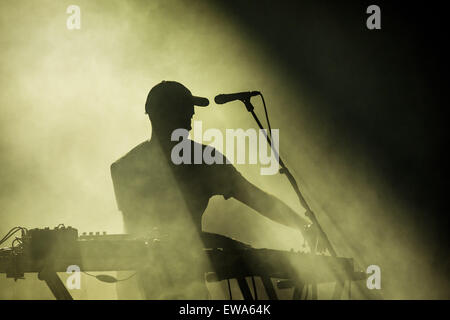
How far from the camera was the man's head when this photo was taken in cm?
300

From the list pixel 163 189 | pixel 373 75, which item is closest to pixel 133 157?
pixel 163 189

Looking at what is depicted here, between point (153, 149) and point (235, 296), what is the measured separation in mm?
1794

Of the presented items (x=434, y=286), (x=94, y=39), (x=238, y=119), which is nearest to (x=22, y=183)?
(x=94, y=39)

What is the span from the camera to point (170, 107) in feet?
9.86

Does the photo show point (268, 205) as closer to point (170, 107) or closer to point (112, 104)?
point (170, 107)

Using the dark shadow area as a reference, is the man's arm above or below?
below

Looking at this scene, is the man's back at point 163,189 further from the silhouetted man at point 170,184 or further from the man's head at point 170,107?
the man's head at point 170,107

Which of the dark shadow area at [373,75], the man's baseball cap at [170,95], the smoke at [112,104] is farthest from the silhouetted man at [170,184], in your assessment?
the dark shadow area at [373,75]

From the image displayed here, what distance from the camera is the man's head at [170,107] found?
9.86 ft

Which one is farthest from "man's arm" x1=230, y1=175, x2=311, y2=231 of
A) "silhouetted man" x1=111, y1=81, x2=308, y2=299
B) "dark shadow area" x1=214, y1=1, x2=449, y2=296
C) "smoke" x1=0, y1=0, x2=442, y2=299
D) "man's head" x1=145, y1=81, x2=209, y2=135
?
"dark shadow area" x1=214, y1=1, x2=449, y2=296

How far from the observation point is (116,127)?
469cm

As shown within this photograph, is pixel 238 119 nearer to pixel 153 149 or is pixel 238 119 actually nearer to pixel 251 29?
pixel 251 29

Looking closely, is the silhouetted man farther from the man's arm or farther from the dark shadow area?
the dark shadow area

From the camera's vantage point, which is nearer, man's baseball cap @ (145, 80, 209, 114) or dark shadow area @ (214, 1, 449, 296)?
man's baseball cap @ (145, 80, 209, 114)
